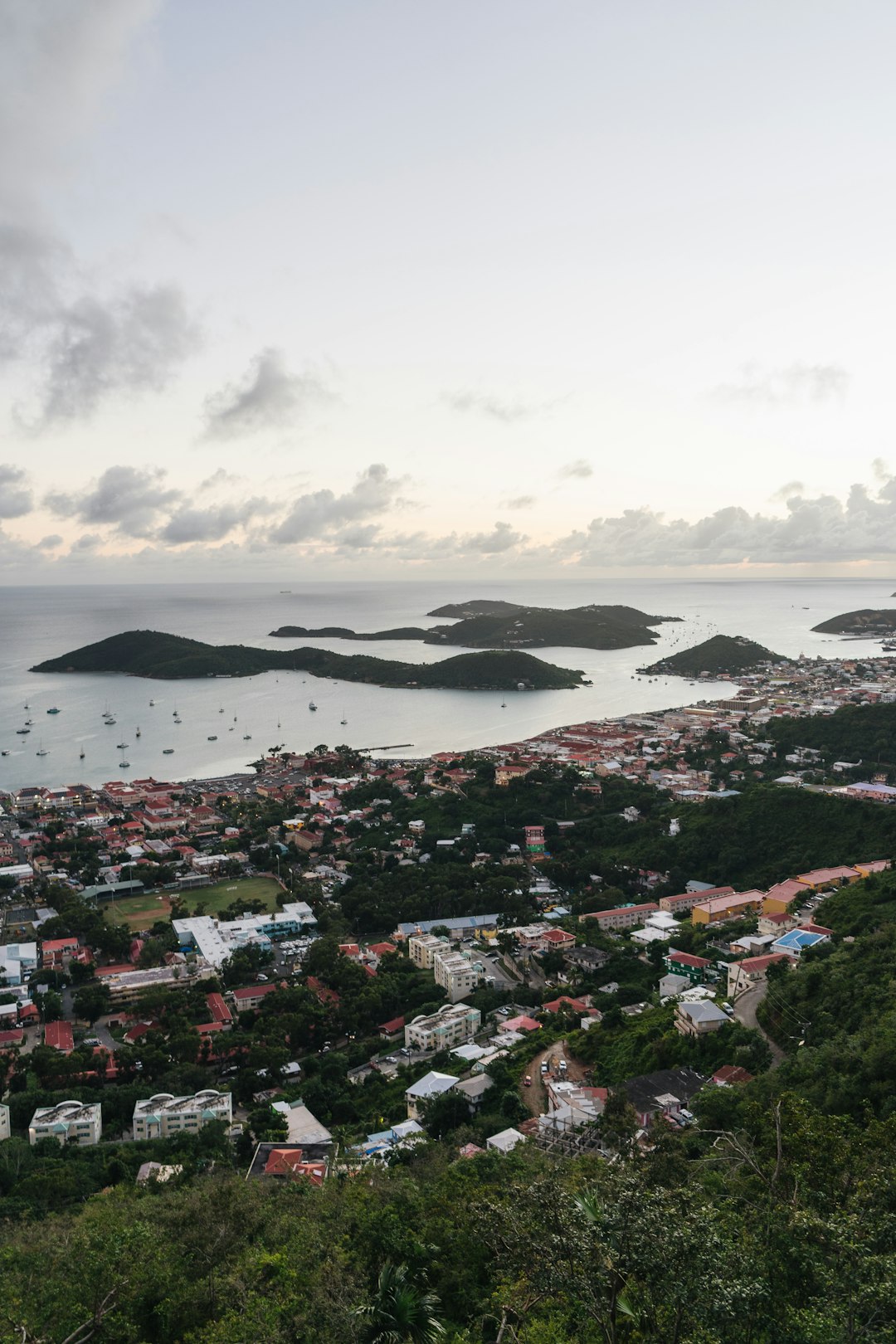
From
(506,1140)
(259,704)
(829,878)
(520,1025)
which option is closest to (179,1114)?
(506,1140)

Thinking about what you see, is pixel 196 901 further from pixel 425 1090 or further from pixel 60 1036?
pixel 425 1090

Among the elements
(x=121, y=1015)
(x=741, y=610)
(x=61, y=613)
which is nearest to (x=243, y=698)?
(x=121, y=1015)

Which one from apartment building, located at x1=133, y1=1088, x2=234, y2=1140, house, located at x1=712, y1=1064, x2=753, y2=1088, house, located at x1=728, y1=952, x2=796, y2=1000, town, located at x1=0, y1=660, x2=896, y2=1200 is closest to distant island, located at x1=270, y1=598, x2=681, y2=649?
town, located at x1=0, y1=660, x2=896, y2=1200

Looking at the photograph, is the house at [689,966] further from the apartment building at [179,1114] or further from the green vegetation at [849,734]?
the green vegetation at [849,734]

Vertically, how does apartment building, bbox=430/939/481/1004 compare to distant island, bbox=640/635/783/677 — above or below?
below

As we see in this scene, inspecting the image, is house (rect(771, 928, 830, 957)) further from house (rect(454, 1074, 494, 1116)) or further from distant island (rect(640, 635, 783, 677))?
distant island (rect(640, 635, 783, 677))

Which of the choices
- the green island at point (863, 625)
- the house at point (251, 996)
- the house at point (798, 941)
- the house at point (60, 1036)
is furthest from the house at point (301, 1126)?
the green island at point (863, 625)

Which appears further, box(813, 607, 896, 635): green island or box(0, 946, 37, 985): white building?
box(813, 607, 896, 635): green island

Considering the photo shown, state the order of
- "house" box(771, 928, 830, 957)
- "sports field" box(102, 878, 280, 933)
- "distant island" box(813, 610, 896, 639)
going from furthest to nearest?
"distant island" box(813, 610, 896, 639)
"sports field" box(102, 878, 280, 933)
"house" box(771, 928, 830, 957)

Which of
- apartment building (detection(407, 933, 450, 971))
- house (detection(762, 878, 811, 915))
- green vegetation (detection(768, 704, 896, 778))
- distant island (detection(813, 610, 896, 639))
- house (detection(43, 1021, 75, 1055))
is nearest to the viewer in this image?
house (detection(43, 1021, 75, 1055))
